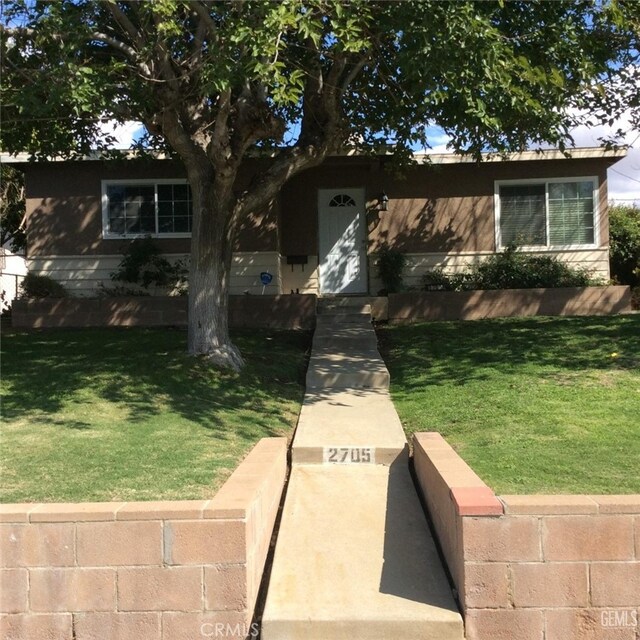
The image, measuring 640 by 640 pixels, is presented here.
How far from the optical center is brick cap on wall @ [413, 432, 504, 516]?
378cm

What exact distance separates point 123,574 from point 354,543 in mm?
1686

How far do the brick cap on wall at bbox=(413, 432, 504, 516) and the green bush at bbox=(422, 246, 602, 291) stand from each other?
9.26 meters

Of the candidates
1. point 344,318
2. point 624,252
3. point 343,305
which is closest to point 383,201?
point 343,305

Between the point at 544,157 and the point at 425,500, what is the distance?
11.3 metres

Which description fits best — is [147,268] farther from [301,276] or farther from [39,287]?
[301,276]

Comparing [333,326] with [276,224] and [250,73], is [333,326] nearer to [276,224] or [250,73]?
[276,224]

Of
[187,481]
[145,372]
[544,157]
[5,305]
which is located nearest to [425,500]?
[187,481]

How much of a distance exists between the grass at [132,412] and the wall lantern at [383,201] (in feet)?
14.8

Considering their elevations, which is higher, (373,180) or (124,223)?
(373,180)

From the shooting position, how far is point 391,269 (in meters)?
14.6

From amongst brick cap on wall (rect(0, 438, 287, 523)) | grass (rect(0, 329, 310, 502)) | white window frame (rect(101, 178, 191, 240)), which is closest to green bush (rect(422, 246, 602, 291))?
grass (rect(0, 329, 310, 502))

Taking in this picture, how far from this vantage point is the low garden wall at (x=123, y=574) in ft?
12.3

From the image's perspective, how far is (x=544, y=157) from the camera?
47.8ft

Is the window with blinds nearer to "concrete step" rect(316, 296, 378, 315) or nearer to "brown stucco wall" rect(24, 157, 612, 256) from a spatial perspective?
"brown stucco wall" rect(24, 157, 612, 256)
